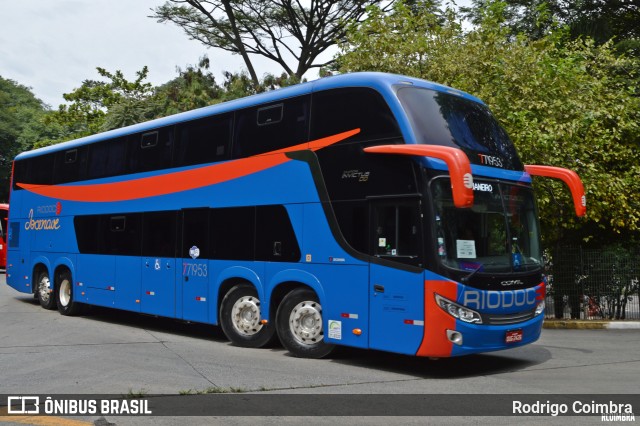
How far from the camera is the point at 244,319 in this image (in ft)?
38.4

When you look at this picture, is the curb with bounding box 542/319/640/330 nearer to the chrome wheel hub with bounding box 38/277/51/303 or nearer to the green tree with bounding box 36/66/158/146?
the chrome wheel hub with bounding box 38/277/51/303

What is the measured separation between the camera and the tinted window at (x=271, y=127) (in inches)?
428

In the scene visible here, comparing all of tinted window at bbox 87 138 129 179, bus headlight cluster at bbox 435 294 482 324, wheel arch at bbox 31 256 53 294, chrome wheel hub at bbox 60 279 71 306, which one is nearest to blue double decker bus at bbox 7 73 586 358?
bus headlight cluster at bbox 435 294 482 324

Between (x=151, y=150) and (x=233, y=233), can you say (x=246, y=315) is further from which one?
(x=151, y=150)

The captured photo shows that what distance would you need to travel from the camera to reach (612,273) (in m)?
17.0

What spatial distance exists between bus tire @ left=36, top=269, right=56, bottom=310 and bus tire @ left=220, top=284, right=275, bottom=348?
6857 mm

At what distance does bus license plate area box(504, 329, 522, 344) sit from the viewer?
30.9 ft

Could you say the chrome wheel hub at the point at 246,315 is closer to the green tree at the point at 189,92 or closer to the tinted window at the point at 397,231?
the tinted window at the point at 397,231

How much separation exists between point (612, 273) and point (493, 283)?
911cm

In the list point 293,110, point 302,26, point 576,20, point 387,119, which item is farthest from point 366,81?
point 302,26

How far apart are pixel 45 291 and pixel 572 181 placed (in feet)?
41.1

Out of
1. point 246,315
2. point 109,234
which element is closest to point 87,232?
point 109,234

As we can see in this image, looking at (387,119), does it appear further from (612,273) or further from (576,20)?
(576,20)

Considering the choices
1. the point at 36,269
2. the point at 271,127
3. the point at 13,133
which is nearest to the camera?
the point at 271,127
